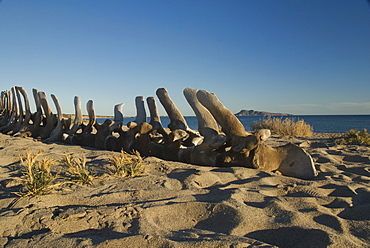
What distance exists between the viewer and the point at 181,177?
11.6ft

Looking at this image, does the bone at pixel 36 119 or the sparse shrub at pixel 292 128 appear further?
the sparse shrub at pixel 292 128

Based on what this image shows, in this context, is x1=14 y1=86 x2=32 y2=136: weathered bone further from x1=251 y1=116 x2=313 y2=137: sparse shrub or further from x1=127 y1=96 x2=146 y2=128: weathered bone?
x1=251 y1=116 x2=313 y2=137: sparse shrub

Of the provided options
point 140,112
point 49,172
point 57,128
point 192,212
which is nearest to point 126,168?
point 49,172

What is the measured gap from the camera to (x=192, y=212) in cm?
248

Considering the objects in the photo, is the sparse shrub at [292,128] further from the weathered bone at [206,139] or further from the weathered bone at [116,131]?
the weathered bone at [206,139]

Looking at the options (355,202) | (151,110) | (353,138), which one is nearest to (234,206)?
(355,202)

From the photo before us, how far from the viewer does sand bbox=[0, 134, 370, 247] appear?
75.9 inches

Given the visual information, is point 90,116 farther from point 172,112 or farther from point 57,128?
point 172,112

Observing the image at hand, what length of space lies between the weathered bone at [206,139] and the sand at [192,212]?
0.58m

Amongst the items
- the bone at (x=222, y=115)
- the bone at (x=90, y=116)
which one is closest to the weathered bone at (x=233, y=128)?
the bone at (x=222, y=115)

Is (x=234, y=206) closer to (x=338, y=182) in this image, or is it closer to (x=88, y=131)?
(x=338, y=182)

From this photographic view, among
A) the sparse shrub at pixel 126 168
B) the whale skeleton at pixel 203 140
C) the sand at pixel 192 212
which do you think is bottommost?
the sand at pixel 192 212

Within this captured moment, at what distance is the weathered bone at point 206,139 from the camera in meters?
4.14

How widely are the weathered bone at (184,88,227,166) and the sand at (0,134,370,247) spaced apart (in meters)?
0.58
